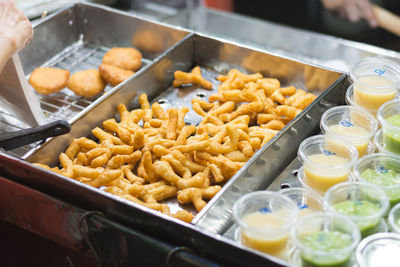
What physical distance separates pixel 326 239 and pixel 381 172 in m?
0.40

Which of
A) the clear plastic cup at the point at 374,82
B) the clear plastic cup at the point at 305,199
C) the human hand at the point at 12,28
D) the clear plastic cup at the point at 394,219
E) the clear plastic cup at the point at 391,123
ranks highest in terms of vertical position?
the human hand at the point at 12,28

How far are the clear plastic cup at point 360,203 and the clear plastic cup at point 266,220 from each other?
0.15m

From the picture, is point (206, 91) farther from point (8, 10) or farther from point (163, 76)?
point (8, 10)

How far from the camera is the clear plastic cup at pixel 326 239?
1.41m

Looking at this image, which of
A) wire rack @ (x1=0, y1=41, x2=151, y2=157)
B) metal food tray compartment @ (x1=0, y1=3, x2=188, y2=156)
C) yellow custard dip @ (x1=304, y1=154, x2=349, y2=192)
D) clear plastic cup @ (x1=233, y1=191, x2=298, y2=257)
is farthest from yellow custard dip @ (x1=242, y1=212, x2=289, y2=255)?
metal food tray compartment @ (x1=0, y1=3, x2=188, y2=156)

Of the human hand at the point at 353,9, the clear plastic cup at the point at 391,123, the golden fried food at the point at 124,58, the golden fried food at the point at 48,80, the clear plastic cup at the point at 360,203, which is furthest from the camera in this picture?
the human hand at the point at 353,9

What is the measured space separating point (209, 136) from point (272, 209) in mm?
780

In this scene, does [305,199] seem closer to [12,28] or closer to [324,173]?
[324,173]

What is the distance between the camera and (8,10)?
1.97 metres

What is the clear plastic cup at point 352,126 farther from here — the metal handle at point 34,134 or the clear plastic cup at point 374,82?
the metal handle at point 34,134

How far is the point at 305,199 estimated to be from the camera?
169 cm

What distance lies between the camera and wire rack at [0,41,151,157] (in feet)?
8.07

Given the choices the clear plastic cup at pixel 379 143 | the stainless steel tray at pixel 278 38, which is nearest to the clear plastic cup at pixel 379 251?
the clear plastic cup at pixel 379 143

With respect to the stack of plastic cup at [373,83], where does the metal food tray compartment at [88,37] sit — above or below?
below
